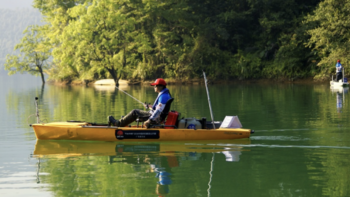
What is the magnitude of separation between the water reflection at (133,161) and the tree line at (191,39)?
1271 inches

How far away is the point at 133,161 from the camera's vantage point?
34.6 ft

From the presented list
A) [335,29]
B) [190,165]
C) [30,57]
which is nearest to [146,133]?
[190,165]

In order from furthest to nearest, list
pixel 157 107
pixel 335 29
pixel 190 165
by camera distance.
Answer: pixel 335 29 → pixel 157 107 → pixel 190 165

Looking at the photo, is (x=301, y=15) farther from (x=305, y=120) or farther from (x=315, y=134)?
(x=315, y=134)

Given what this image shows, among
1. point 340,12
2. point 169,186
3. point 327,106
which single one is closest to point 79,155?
point 169,186

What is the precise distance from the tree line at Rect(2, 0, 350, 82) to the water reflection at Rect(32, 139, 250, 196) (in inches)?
1271

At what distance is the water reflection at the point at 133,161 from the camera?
8672mm

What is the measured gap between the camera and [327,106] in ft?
70.3

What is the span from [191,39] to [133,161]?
1593 inches

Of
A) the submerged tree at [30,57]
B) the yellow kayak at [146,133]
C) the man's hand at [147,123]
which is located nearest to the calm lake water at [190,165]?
the yellow kayak at [146,133]

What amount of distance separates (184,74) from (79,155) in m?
38.9

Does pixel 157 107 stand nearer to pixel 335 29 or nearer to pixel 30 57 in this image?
pixel 335 29

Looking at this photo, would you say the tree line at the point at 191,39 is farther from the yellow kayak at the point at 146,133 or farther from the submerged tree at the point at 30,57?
the yellow kayak at the point at 146,133

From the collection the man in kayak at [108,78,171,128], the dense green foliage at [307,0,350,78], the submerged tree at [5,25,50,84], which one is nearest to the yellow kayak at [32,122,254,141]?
the man in kayak at [108,78,171,128]
